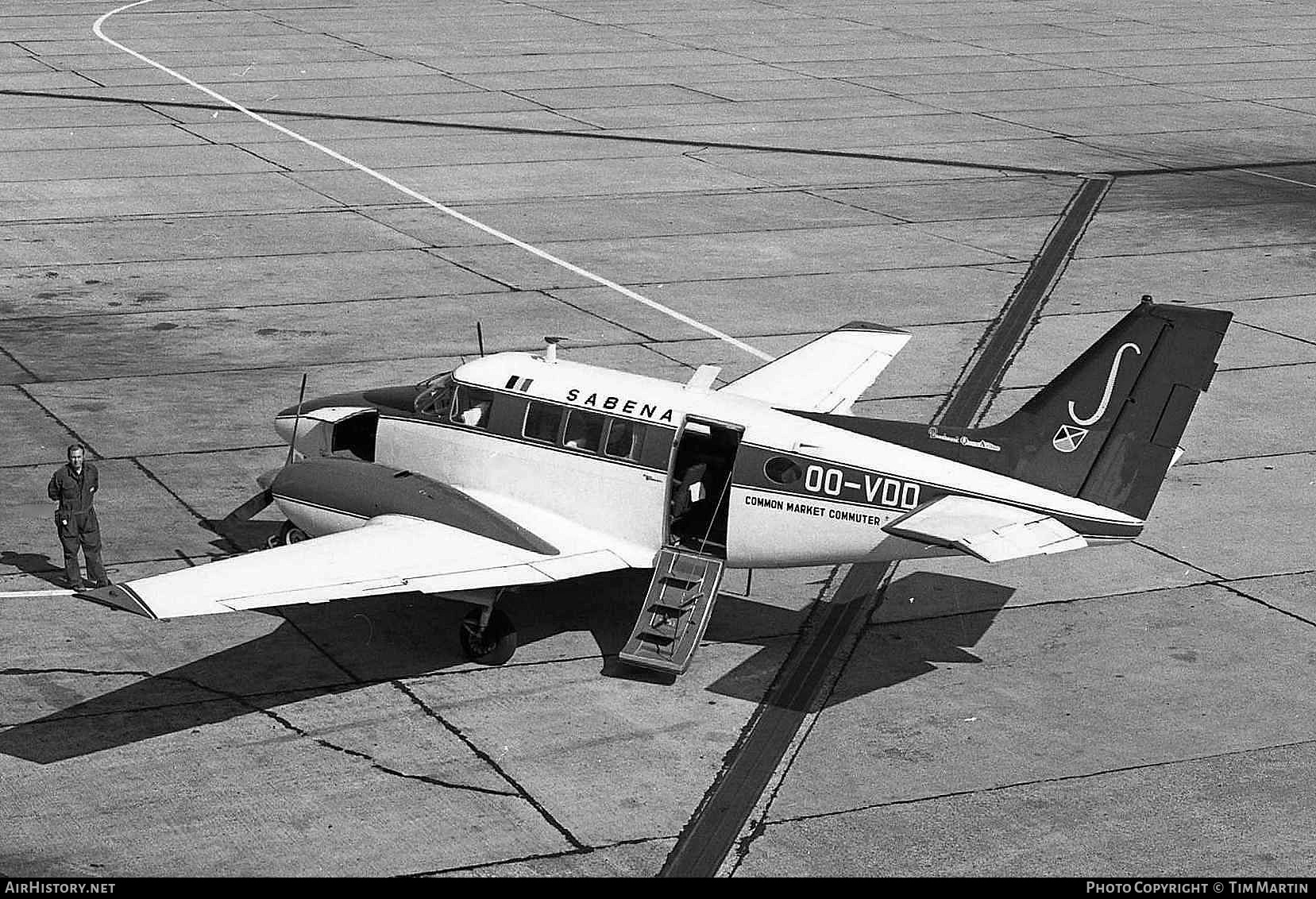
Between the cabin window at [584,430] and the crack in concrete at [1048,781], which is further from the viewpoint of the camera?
the cabin window at [584,430]

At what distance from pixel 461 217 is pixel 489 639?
19465 mm

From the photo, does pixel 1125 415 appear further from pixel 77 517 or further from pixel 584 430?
pixel 77 517

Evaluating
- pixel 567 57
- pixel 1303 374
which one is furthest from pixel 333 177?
pixel 1303 374

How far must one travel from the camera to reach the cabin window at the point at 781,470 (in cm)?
1750

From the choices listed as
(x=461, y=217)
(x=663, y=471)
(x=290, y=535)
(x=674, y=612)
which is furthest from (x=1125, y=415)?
(x=461, y=217)

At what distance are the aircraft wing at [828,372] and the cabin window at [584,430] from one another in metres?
2.53

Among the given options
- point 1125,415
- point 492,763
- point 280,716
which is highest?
point 1125,415

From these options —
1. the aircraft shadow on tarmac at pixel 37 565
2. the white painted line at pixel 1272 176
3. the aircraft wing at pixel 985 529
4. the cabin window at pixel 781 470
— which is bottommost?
the aircraft shadow on tarmac at pixel 37 565

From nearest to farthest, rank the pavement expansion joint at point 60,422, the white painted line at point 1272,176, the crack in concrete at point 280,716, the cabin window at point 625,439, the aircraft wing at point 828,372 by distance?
the crack in concrete at point 280,716 → the cabin window at point 625,439 → the aircraft wing at point 828,372 → the pavement expansion joint at point 60,422 → the white painted line at point 1272,176

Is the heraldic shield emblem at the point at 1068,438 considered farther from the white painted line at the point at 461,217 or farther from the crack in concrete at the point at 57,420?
the crack in concrete at the point at 57,420

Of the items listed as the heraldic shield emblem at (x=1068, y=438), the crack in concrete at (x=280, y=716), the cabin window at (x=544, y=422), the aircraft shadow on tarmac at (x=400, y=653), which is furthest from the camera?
the cabin window at (x=544, y=422)

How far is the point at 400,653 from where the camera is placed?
58.6 feet

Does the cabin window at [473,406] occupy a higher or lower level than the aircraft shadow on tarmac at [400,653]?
higher

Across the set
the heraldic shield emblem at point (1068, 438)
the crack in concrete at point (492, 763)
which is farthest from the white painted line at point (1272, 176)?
the crack in concrete at point (492, 763)
